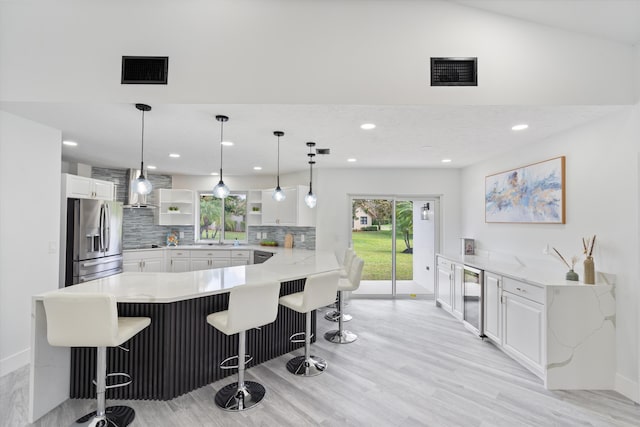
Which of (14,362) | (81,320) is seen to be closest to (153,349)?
(81,320)

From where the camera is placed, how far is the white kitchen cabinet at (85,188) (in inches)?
143

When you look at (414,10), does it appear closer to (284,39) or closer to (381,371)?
(284,39)

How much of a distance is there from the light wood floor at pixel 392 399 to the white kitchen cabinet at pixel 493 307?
21 cm

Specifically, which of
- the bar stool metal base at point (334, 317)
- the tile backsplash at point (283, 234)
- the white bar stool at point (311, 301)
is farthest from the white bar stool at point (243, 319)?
the tile backsplash at point (283, 234)

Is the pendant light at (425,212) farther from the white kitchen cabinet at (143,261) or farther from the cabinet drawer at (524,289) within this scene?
the white kitchen cabinet at (143,261)

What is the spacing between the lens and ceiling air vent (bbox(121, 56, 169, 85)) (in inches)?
93.2

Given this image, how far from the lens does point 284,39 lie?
7.86 feet

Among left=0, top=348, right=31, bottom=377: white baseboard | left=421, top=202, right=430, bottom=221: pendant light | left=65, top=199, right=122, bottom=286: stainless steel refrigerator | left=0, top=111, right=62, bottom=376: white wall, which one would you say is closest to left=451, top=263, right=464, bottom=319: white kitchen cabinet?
left=421, top=202, right=430, bottom=221: pendant light

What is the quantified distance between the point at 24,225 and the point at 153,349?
1903 millimetres

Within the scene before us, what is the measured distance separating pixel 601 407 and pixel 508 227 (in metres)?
2.13

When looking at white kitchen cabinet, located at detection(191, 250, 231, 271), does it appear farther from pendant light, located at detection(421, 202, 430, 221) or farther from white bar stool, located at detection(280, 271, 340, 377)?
pendant light, located at detection(421, 202, 430, 221)

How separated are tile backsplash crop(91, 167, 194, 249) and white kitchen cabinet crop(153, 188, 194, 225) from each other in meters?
0.18

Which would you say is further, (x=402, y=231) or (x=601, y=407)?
(x=402, y=231)

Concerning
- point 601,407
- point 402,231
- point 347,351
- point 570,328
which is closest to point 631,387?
point 601,407
